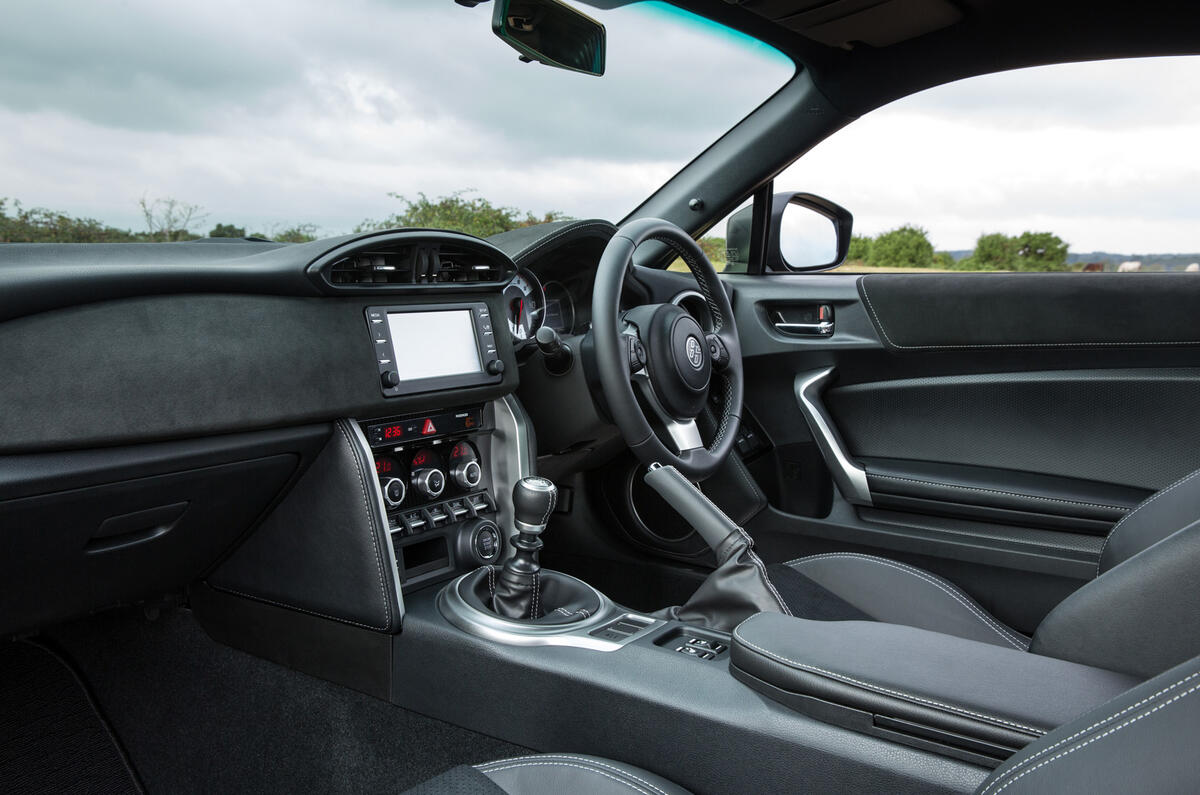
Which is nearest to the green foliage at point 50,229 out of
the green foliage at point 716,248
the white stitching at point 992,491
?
the green foliage at point 716,248

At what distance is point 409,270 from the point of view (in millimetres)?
1723

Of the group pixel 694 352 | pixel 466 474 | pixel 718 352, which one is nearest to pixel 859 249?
pixel 718 352

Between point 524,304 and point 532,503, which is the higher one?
point 524,304

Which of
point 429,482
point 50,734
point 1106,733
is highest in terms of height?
point 1106,733

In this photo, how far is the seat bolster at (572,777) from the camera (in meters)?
1.12

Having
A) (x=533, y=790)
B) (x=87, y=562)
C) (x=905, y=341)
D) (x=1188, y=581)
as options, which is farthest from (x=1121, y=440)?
(x=87, y=562)

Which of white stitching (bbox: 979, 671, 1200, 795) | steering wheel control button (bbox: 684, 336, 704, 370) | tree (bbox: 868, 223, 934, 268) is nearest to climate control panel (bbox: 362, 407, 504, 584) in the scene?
steering wheel control button (bbox: 684, 336, 704, 370)

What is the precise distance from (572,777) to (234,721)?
1047 millimetres

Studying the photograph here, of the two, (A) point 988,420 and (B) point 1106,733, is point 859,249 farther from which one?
(B) point 1106,733

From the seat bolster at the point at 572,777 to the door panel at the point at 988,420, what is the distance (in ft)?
4.17

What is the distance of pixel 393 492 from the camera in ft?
5.72

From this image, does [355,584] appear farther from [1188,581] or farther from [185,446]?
[1188,581]

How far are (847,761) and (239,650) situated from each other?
137 centimetres

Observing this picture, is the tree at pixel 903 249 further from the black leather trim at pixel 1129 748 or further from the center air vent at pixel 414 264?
the black leather trim at pixel 1129 748
